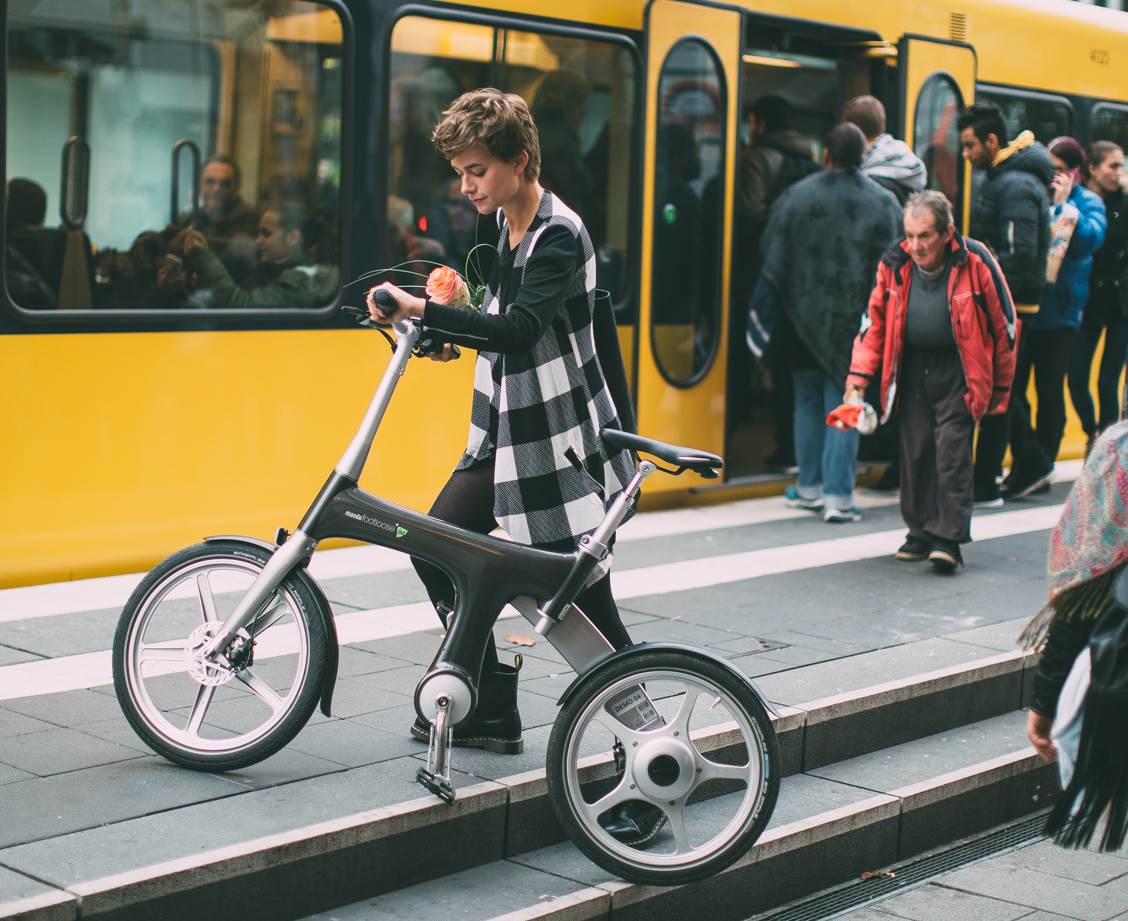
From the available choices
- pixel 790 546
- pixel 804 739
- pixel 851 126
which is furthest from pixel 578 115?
pixel 804 739

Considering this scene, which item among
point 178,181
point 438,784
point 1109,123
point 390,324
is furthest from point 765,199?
point 438,784

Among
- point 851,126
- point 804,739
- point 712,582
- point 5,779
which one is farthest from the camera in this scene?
point 851,126

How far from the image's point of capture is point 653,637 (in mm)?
5941

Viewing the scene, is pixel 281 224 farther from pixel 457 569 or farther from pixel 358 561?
pixel 457 569

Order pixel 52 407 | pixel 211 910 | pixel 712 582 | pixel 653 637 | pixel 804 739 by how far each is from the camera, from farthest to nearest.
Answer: pixel 712 582
pixel 52 407
pixel 653 637
pixel 804 739
pixel 211 910

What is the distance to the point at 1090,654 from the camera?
3150 mm

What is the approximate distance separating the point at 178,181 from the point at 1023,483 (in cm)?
521

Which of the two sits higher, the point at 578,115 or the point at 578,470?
the point at 578,115

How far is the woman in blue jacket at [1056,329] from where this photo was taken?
31.9ft

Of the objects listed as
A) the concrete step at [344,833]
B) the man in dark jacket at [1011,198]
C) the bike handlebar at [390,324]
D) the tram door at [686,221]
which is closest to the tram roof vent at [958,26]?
the man in dark jacket at [1011,198]

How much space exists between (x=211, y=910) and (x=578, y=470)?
1.36 meters

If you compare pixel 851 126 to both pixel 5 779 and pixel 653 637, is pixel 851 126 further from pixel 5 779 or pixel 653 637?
pixel 5 779

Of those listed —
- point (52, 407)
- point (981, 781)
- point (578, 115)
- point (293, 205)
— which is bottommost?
point (981, 781)

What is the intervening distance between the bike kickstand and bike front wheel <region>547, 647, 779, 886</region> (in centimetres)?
25
